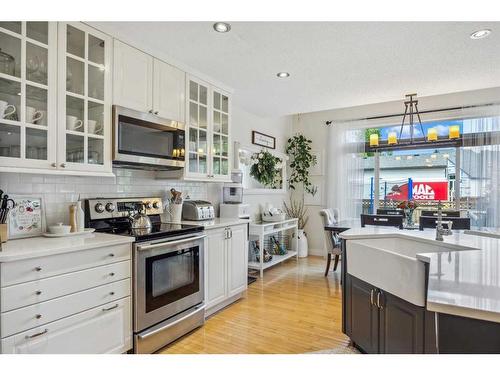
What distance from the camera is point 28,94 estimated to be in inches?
75.3

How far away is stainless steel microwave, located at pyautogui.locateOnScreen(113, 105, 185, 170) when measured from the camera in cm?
242

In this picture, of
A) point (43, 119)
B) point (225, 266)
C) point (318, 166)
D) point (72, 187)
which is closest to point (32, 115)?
point (43, 119)

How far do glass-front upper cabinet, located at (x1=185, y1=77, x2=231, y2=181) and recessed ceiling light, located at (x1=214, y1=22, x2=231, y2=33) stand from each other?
83 cm

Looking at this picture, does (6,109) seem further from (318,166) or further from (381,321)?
(318,166)

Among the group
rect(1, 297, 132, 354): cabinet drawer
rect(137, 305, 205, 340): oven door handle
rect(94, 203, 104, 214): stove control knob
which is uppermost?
rect(94, 203, 104, 214): stove control knob

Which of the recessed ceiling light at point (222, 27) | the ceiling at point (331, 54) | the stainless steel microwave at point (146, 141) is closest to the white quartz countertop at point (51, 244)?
the stainless steel microwave at point (146, 141)

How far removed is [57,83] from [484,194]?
206 inches

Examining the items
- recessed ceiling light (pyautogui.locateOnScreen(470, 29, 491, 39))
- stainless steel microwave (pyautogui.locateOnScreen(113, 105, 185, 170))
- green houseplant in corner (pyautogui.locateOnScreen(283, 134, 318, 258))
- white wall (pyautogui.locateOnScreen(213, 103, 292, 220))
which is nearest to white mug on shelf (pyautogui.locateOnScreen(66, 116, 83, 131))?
stainless steel microwave (pyautogui.locateOnScreen(113, 105, 185, 170))

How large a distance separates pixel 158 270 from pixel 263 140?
332 centimetres

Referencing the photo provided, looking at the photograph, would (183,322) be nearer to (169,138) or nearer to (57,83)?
(169,138)

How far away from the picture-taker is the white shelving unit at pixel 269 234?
4.34m

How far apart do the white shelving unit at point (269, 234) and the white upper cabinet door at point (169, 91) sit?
6.48ft

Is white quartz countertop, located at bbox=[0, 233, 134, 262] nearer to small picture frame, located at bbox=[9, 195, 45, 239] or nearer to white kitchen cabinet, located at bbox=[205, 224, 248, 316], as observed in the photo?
small picture frame, located at bbox=[9, 195, 45, 239]

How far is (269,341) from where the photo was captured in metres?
2.48
